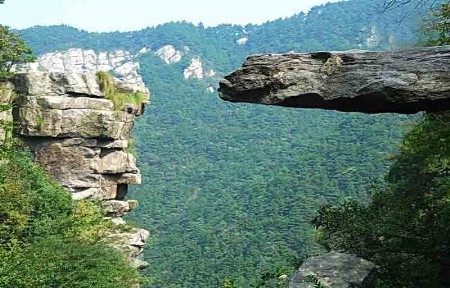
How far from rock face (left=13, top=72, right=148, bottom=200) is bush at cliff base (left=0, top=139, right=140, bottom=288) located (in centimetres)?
72

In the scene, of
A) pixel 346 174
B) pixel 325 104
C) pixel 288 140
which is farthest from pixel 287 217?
pixel 325 104

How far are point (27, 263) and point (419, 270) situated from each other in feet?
22.5

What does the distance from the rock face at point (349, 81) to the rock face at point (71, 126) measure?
507 inches

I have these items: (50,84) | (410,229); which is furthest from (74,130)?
(410,229)

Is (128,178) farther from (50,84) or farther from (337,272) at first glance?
(337,272)

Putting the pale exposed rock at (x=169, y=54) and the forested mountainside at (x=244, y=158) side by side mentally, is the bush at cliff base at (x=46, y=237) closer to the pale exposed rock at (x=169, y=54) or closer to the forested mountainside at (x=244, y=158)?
the forested mountainside at (x=244, y=158)

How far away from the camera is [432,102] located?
353 cm

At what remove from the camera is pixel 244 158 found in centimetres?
6769

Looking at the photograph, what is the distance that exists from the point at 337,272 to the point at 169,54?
388 feet

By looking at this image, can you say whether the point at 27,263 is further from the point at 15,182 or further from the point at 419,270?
the point at 419,270

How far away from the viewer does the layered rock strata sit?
612 inches

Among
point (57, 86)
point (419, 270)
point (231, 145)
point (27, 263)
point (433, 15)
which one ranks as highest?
point (433, 15)

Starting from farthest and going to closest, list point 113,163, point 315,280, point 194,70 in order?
1. point 194,70
2. point 113,163
3. point 315,280

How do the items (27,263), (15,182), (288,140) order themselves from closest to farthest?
(27,263), (15,182), (288,140)
